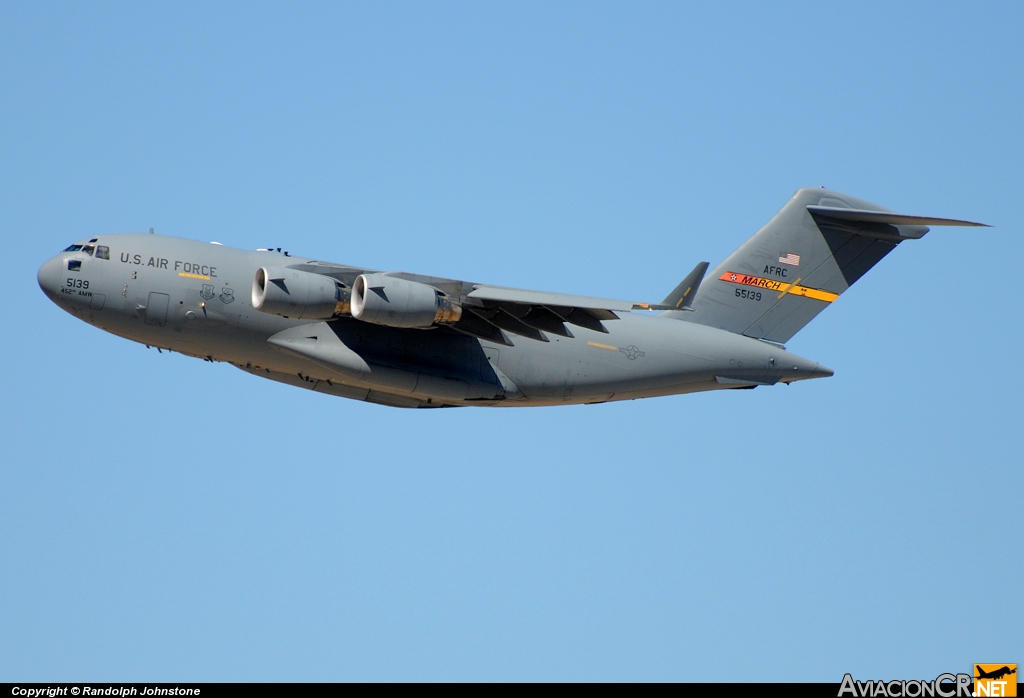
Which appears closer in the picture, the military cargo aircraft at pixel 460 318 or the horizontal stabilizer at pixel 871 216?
the military cargo aircraft at pixel 460 318

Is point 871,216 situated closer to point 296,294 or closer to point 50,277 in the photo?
point 296,294

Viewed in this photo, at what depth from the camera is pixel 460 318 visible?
576 inches

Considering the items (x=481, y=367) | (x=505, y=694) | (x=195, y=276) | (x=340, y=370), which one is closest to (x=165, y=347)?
(x=195, y=276)

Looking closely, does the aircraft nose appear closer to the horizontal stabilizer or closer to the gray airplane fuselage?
the gray airplane fuselage

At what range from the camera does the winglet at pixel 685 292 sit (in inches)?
536

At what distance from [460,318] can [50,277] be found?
13.9ft

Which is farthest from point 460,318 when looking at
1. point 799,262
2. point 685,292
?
point 799,262

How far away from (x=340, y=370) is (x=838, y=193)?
6.92m

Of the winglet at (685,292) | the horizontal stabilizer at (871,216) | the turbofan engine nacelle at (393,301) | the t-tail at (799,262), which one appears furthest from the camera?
the t-tail at (799,262)

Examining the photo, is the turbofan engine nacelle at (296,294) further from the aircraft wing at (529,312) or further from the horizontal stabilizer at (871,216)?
the horizontal stabilizer at (871,216)

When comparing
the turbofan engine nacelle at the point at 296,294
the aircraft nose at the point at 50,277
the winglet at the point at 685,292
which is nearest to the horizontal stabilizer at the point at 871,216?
the winglet at the point at 685,292

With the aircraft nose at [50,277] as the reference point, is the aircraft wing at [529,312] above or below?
below

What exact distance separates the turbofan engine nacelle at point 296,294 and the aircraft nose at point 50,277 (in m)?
2.03

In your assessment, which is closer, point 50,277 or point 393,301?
point 393,301
